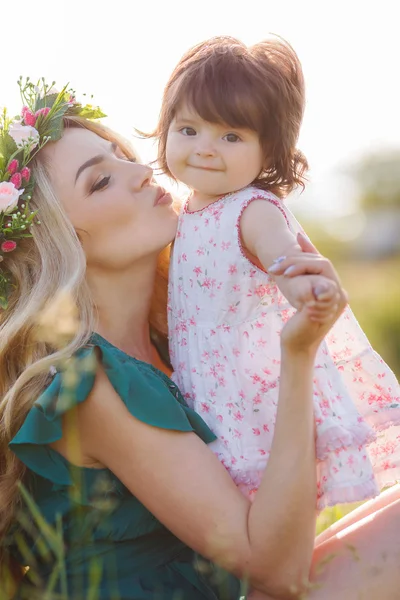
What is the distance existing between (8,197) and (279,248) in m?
1.00

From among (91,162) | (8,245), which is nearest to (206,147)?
(91,162)

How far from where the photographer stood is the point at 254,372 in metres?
2.45

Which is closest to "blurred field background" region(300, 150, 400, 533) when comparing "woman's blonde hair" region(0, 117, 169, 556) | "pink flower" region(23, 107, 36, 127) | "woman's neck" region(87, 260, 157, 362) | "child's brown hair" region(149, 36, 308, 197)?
"child's brown hair" region(149, 36, 308, 197)

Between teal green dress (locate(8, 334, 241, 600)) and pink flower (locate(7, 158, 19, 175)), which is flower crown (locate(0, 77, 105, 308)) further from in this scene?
teal green dress (locate(8, 334, 241, 600))

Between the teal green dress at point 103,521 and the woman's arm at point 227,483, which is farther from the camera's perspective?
the teal green dress at point 103,521

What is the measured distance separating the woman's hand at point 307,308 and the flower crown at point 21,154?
3.34 feet

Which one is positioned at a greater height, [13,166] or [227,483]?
[13,166]

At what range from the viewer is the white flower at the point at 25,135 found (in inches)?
107

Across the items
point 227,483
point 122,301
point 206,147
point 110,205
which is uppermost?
point 206,147

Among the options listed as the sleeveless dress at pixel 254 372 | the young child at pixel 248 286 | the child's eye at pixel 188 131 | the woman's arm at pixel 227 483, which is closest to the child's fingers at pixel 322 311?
the woman's arm at pixel 227 483

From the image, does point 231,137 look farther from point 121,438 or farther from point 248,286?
point 121,438

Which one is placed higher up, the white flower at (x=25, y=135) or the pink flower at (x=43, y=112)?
the pink flower at (x=43, y=112)

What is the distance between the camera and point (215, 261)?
2451mm

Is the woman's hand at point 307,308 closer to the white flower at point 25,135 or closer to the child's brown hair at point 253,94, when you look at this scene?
the child's brown hair at point 253,94
